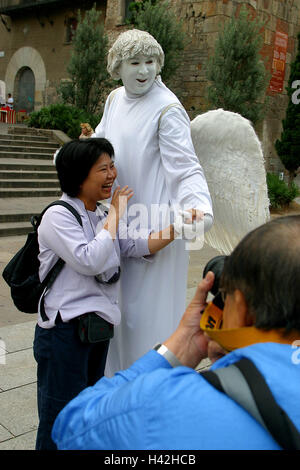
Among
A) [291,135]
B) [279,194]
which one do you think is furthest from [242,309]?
[291,135]

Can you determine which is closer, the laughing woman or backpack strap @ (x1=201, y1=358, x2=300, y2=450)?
backpack strap @ (x1=201, y1=358, x2=300, y2=450)

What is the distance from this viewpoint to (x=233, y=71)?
1327 cm

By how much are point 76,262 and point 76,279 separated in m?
0.11

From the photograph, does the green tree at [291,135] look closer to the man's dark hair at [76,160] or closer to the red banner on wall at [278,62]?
the red banner on wall at [278,62]

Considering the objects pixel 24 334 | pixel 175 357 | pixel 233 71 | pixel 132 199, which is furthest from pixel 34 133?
pixel 175 357

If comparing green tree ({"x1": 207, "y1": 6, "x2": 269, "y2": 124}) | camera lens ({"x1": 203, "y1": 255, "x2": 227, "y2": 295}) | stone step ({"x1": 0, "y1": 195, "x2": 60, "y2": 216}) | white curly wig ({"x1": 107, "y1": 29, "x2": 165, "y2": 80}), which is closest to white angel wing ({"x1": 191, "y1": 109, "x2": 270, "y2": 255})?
white curly wig ({"x1": 107, "y1": 29, "x2": 165, "y2": 80})

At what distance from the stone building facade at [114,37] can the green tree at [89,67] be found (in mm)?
1574

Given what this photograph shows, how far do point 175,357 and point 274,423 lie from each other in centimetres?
38

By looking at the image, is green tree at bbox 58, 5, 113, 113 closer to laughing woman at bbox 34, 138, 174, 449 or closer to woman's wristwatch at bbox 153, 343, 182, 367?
laughing woman at bbox 34, 138, 174, 449

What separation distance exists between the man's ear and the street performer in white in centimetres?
106

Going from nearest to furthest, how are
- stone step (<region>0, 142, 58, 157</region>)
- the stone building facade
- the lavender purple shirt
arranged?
the lavender purple shirt → stone step (<region>0, 142, 58, 157</region>) → the stone building facade

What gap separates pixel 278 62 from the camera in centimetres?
1641

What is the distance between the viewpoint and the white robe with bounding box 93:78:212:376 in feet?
6.61
